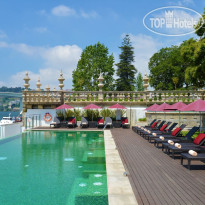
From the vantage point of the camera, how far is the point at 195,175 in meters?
6.31

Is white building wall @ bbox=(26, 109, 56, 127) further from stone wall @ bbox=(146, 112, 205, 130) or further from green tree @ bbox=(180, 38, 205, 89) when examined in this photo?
green tree @ bbox=(180, 38, 205, 89)

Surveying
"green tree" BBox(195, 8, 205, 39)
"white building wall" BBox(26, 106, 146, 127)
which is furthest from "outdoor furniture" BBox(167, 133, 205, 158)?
"white building wall" BBox(26, 106, 146, 127)

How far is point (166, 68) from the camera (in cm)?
4794

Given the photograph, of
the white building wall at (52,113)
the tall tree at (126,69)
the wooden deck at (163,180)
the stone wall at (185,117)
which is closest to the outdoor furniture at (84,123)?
the white building wall at (52,113)

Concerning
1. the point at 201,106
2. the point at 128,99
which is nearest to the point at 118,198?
the point at 201,106

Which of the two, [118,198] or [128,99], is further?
[128,99]

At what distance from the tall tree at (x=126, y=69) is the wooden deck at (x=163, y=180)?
125 feet

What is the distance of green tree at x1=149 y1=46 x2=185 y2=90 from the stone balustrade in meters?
23.6

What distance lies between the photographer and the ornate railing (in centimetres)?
2322

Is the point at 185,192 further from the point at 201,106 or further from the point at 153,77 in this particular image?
the point at 153,77

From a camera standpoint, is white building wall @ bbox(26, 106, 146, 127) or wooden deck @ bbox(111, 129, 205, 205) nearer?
wooden deck @ bbox(111, 129, 205, 205)

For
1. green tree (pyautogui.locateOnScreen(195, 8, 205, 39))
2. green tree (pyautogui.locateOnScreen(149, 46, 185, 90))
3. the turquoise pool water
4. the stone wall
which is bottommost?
the turquoise pool water

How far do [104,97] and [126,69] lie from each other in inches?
950

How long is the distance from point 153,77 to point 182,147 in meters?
44.6
